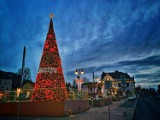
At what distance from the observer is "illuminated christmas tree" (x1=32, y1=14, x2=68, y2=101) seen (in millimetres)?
15461

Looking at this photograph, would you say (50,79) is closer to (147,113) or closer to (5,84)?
(147,113)

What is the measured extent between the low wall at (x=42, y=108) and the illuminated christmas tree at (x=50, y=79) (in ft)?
2.76

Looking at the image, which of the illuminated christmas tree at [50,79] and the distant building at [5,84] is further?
the distant building at [5,84]

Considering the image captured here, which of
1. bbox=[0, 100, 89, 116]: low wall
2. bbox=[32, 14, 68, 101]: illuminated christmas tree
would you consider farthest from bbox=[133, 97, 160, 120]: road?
bbox=[32, 14, 68, 101]: illuminated christmas tree

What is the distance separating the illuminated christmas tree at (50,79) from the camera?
50.7 ft

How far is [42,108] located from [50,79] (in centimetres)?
316

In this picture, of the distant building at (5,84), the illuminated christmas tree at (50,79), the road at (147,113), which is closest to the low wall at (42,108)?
the illuminated christmas tree at (50,79)

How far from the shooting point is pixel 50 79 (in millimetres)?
15945

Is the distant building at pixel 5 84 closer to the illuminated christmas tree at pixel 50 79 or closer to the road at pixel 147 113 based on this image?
the illuminated christmas tree at pixel 50 79

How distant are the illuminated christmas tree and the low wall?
841 millimetres

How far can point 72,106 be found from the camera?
52.0 ft

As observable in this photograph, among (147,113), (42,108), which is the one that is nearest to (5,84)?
(42,108)

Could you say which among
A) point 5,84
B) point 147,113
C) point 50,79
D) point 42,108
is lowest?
point 147,113

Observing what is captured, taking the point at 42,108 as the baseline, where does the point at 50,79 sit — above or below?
above
